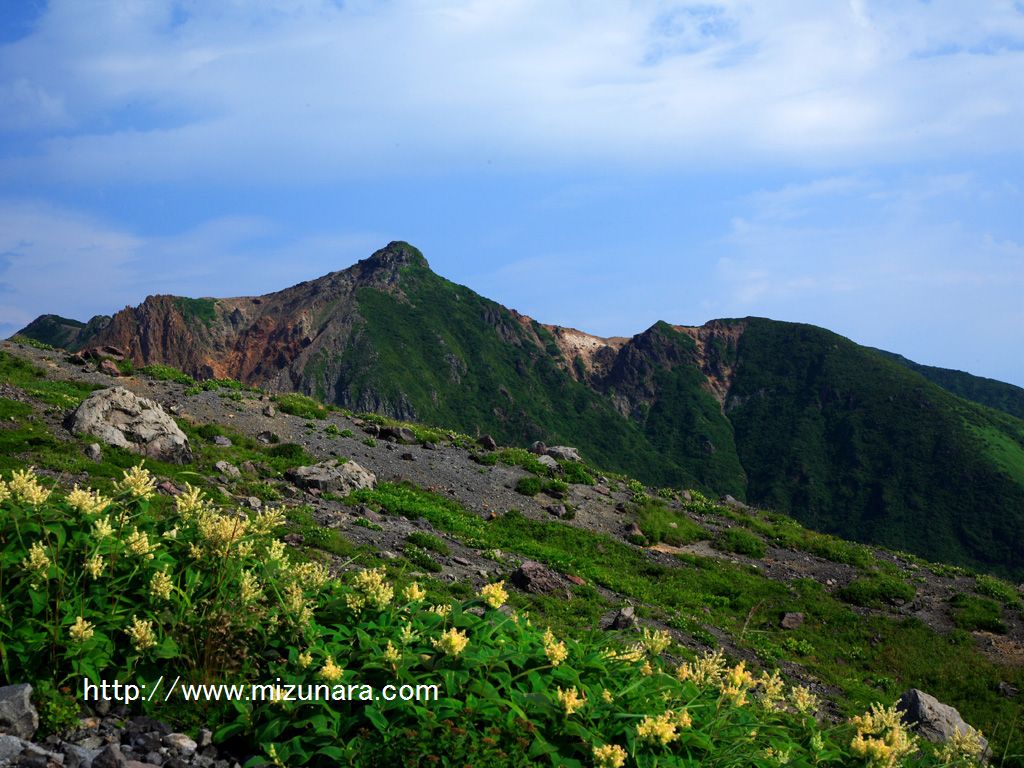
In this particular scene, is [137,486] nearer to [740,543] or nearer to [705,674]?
[705,674]

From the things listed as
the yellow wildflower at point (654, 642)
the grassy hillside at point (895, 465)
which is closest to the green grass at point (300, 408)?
the yellow wildflower at point (654, 642)

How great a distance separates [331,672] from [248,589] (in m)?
1.29

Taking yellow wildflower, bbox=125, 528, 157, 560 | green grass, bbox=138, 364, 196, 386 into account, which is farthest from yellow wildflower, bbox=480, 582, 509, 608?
green grass, bbox=138, 364, 196, 386

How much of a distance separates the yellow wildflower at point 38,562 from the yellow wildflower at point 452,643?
327 centimetres

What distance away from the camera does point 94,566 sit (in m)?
6.22

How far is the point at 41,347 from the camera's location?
34875 mm

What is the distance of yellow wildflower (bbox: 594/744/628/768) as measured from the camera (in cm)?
519

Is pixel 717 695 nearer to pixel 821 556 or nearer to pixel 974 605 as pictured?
pixel 974 605

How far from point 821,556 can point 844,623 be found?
309 inches

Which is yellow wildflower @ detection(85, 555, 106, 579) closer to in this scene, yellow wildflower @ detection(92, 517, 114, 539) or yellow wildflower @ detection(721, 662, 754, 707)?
yellow wildflower @ detection(92, 517, 114, 539)

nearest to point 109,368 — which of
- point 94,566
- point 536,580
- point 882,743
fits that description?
point 536,580

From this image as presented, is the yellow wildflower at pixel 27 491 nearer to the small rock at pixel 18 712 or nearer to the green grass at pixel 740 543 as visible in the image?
the small rock at pixel 18 712

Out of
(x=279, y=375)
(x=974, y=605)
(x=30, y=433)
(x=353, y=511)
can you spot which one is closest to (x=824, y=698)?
(x=974, y=605)

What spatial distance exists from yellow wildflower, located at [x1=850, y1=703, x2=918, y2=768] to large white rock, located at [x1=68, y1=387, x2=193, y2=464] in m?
20.3
